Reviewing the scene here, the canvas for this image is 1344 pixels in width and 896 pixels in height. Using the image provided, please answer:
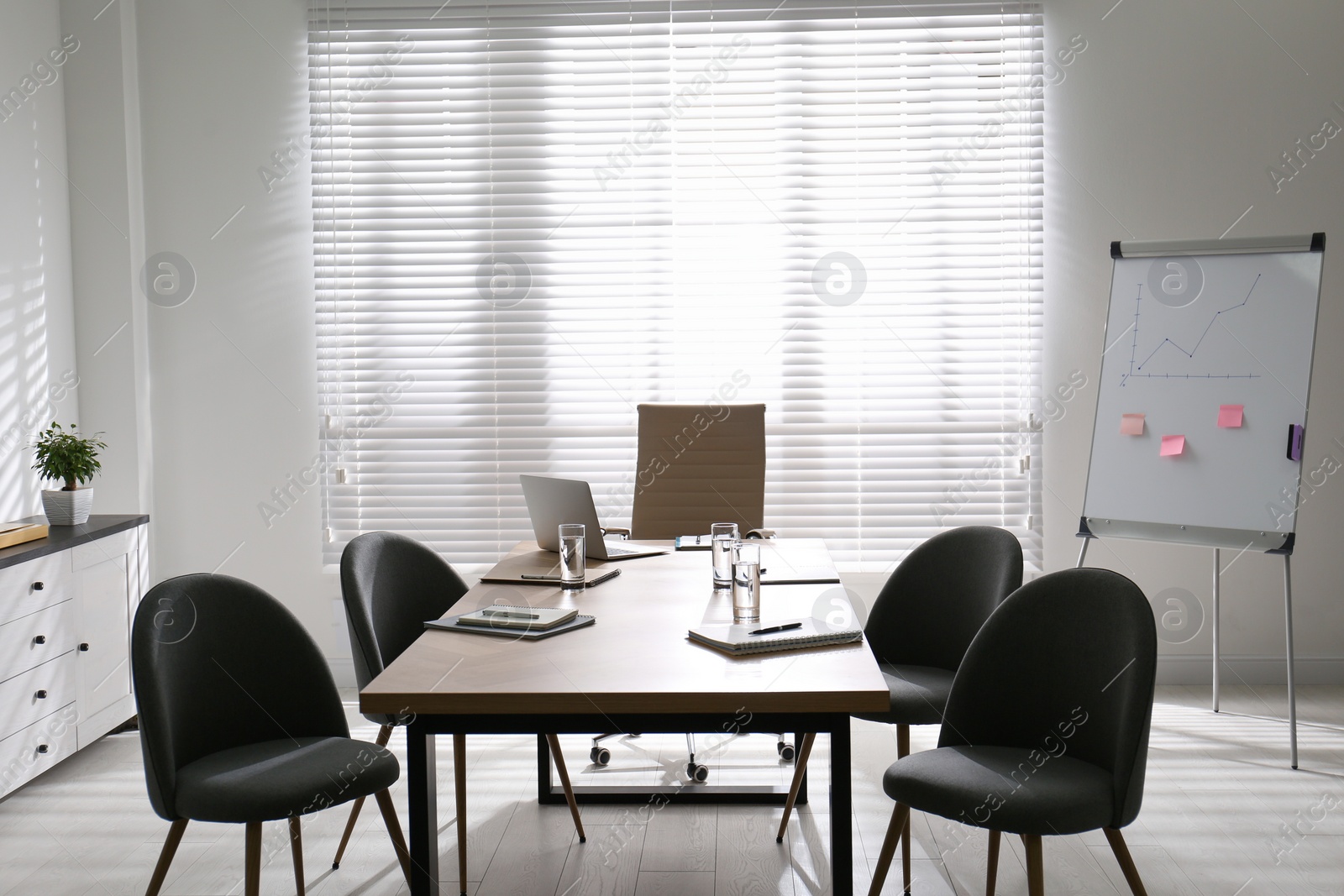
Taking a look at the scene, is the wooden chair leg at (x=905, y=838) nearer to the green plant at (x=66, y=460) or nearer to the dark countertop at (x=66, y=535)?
the dark countertop at (x=66, y=535)

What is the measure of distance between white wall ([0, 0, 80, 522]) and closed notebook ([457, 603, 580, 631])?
2.65 metres

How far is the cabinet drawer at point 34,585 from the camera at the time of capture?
317 centimetres

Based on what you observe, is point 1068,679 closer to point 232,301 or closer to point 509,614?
point 509,614

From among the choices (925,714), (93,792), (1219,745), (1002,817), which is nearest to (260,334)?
(93,792)

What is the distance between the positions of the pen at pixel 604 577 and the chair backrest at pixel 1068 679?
3.32 feet

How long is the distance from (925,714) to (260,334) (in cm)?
344

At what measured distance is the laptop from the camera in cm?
294

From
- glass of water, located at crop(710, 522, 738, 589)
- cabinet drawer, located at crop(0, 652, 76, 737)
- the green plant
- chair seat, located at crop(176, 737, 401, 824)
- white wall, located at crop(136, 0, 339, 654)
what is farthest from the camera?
white wall, located at crop(136, 0, 339, 654)

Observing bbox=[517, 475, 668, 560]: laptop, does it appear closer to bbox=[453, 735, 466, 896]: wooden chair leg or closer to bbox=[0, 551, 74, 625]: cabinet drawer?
bbox=[453, 735, 466, 896]: wooden chair leg

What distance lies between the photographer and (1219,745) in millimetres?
3678

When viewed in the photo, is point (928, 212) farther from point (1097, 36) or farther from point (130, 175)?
point (130, 175)

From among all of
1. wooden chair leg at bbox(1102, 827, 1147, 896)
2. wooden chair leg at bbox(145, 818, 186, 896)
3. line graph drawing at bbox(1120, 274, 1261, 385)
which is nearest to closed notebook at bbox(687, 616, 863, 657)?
wooden chair leg at bbox(1102, 827, 1147, 896)

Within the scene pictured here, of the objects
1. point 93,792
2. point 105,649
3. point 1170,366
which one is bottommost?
point 93,792

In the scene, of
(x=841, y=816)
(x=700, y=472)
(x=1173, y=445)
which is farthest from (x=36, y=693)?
(x=1173, y=445)
